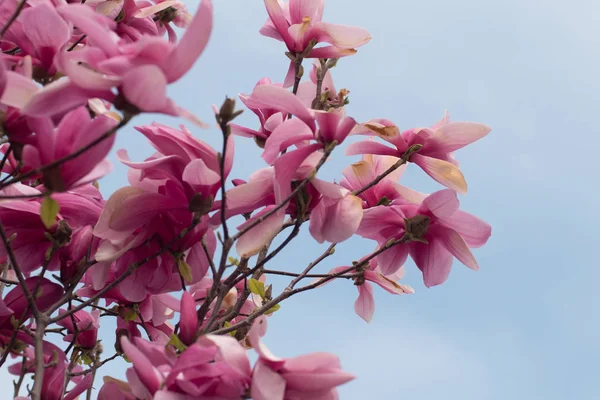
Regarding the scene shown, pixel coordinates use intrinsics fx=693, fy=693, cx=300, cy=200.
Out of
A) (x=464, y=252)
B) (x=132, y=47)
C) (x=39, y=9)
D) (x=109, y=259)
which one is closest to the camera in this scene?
(x=132, y=47)

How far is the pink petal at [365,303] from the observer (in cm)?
163

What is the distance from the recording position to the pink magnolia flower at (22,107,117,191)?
903 mm

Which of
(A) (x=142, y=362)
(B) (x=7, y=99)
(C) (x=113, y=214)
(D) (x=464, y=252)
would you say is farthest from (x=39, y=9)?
(D) (x=464, y=252)

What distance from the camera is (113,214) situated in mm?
1123

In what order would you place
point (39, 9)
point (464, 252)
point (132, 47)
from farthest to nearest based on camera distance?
1. point (464, 252)
2. point (39, 9)
3. point (132, 47)

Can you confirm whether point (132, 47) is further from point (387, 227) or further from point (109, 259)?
point (387, 227)

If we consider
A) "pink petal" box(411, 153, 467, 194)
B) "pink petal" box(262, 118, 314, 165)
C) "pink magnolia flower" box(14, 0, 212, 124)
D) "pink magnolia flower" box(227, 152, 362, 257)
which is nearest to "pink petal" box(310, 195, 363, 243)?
"pink magnolia flower" box(227, 152, 362, 257)

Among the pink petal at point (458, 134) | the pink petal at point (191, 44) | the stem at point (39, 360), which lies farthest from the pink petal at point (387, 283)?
the pink petal at point (191, 44)

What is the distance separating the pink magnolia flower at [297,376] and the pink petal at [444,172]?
487 millimetres

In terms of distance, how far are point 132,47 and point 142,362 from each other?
1.35ft

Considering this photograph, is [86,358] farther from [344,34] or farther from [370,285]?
[344,34]

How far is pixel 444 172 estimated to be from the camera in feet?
4.19

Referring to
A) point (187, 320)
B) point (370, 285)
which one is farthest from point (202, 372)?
point (370, 285)

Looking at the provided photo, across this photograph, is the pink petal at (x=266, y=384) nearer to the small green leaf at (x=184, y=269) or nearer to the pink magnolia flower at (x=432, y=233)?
the small green leaf at (x=184, y=269)
